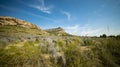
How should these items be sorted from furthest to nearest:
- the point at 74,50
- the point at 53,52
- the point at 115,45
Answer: the point at 115,45
the point at 53,52
the point at 74,50

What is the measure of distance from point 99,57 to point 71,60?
272cm

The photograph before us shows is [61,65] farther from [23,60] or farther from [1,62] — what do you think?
[1,62]

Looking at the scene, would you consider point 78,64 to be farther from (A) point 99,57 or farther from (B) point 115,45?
(B) point 115,45

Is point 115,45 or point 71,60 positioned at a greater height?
point 115,45

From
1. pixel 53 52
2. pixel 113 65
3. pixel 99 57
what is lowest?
pixel 113 65

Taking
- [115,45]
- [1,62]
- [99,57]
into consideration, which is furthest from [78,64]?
[115,45]

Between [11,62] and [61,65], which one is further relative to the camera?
[61,65]

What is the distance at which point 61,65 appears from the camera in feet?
20.1

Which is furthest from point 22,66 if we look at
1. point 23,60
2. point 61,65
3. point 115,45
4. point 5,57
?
point 115,45

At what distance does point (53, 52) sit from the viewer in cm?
703

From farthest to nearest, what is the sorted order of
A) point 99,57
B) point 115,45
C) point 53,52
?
point 115,45
point 99,57
point 53,52

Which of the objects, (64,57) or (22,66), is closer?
(22,66)

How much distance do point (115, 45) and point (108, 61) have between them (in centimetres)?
332

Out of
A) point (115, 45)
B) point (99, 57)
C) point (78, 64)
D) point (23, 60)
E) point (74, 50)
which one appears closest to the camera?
point (23, 60)
